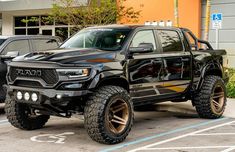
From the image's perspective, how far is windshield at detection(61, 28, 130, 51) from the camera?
314 inches

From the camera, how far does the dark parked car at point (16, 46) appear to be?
9852mm

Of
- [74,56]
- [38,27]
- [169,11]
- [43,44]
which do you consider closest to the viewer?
[74,56]

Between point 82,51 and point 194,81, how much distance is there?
9.08ft

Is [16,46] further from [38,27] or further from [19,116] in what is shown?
[38,27]

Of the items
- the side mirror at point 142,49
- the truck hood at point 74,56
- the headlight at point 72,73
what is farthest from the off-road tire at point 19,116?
the side mirror at point 142,49

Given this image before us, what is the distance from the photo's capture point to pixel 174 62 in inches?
344

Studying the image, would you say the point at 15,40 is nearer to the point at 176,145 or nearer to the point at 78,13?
the point at 176,145

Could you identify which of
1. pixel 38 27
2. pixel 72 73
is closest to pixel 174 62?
pixel 72 73

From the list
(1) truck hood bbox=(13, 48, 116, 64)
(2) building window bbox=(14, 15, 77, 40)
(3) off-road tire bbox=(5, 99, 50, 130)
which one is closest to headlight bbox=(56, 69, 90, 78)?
(1) truck hood bbox=(13, 48, 116, 64)

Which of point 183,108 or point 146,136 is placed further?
point 183,108

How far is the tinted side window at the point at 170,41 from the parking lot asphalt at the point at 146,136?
59.4 inches

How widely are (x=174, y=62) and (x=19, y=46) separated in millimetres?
3659

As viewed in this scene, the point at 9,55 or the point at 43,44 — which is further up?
the point at 43,44

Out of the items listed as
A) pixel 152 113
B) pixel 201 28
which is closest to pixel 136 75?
pixel 152 113
